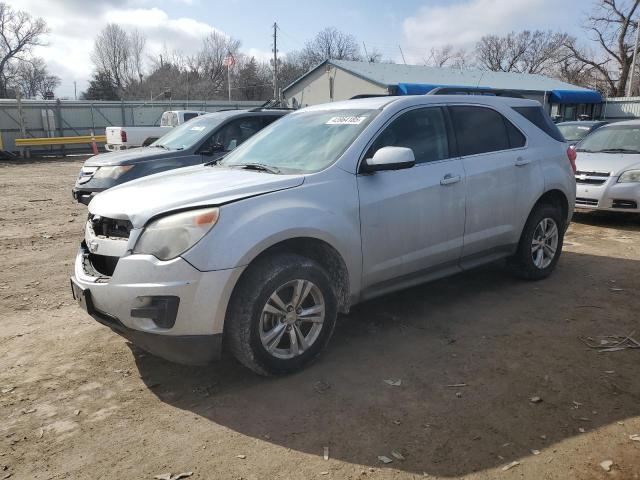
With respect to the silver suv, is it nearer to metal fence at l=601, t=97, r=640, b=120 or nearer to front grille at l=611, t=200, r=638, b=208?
front grille at l=611, t=200, r=638, b=208

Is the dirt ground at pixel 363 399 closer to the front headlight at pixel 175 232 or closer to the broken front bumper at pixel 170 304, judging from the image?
the broken front bumper at pixel 170 304

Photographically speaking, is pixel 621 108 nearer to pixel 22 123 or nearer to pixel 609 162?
pixel 609 162

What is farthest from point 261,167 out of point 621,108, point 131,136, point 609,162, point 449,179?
point 621,108

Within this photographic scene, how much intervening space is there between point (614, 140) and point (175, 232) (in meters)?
8.65

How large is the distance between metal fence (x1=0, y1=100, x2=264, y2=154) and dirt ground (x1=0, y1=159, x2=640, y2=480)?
77.3 feet

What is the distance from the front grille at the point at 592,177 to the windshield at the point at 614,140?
87 centimetres

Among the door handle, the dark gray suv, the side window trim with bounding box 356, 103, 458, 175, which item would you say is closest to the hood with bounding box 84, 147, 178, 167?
the dark gray suv

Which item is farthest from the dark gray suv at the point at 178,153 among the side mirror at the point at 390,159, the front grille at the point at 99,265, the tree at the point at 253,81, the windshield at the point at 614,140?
the tree at the point at 253,81

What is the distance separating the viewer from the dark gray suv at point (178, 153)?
25.3ft

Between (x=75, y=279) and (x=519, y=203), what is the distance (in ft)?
12.8

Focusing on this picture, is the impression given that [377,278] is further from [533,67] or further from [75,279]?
[533,67]

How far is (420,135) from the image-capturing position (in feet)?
14.1

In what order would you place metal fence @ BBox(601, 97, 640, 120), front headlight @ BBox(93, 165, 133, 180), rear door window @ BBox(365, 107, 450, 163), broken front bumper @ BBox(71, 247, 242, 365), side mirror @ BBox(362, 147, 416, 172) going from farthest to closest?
metal fence @ BBox(601, 97, 640, 120)
front headlight @ BBox(93, 165, 133, 180)
rear door window @ BBox(365, 107, 450, 163)
side mirror @ BBox(362, 147, 416, 172)
broken front bumper @ BBox(71, 247, 242, 365)

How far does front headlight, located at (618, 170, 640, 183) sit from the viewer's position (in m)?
7.86
